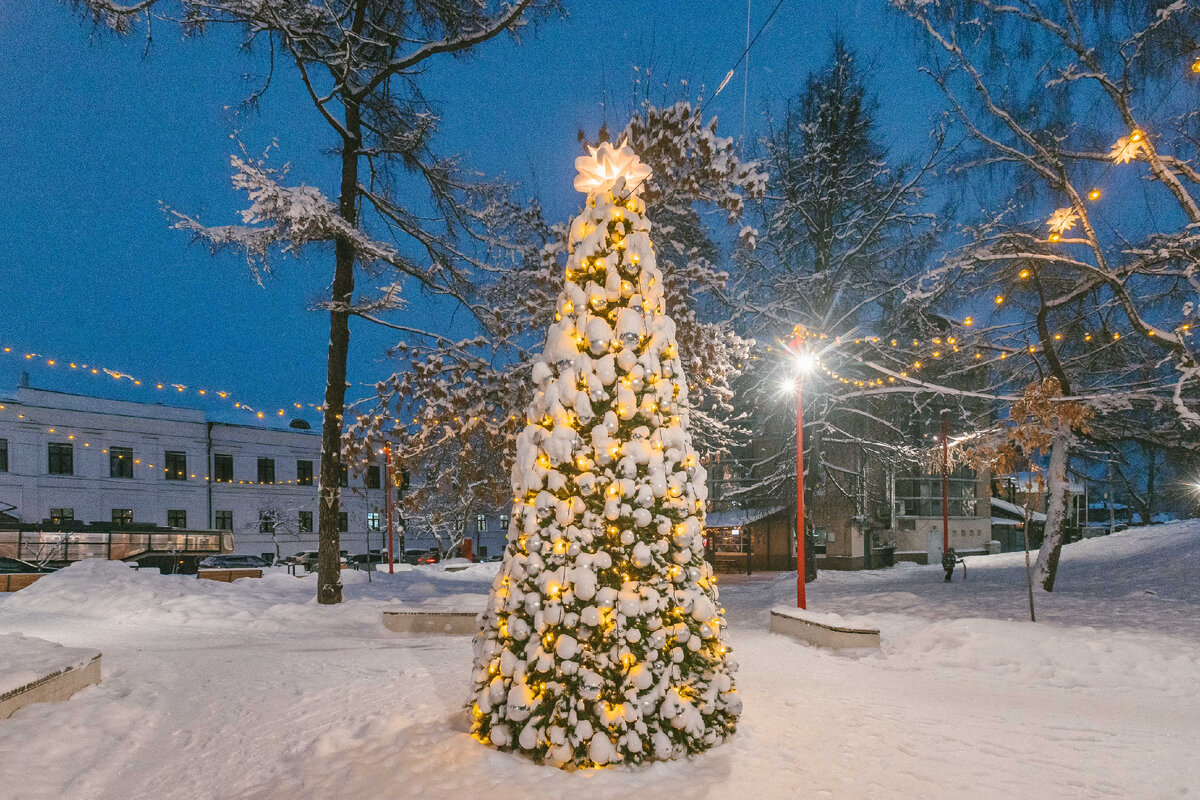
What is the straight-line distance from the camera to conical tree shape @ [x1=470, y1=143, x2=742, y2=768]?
4.43 meters

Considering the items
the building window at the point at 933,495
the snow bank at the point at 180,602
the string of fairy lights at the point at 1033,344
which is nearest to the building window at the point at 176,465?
the snow bank at the point at 180,602

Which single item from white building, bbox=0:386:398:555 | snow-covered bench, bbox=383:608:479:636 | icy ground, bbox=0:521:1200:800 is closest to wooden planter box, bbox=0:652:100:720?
icy ground, bbox=0:521:1200:800

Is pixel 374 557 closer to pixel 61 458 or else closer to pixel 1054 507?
pixel 61 458

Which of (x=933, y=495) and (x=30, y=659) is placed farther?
(x=933, y=495)

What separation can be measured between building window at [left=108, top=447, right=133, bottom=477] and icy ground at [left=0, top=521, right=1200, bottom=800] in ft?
79.4

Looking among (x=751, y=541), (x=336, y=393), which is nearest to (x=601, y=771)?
(x=336, y=393)

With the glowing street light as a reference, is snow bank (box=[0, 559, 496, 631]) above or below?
below

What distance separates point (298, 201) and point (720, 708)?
414 inches

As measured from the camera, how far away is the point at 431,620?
11352 millimetres

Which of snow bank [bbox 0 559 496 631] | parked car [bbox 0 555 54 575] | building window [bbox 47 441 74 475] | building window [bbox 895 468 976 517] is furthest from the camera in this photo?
building window [bbox 47 441 74 475]

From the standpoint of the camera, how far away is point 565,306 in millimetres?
5199

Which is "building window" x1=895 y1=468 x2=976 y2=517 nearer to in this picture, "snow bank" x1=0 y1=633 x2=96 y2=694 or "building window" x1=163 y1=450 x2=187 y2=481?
"snow bank" x1=0 y1=633 x2=96 y2=694

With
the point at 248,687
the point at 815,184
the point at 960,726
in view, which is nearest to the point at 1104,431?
the point at 815,184

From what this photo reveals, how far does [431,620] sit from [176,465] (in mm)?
30950
